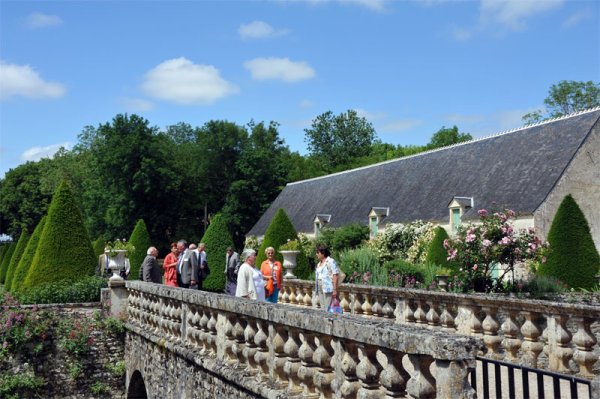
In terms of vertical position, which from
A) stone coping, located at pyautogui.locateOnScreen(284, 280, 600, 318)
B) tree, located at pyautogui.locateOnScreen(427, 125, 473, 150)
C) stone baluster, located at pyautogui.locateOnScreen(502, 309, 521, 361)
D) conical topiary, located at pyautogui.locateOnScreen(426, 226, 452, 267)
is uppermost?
tree, located at pyautogui.locateOnScreen(427, 125, 473, 150)

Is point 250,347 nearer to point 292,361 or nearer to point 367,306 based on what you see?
point 292,361

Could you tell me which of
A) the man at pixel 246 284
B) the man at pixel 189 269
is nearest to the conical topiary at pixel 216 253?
the man at pixel 189 269

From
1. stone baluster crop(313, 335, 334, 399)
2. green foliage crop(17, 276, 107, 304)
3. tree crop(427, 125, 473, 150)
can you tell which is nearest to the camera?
stone baluster crop(313, 335, 334, 399)

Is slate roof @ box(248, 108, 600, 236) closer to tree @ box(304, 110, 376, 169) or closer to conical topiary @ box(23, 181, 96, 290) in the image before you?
conical topiary @ box(23, 181, 96, 290)

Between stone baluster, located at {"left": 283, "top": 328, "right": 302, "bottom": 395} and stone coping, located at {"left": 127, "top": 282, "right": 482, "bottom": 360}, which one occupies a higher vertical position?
stone coping, located at {"left": 127, "top": 282, "right": 482, "bottom": 360}

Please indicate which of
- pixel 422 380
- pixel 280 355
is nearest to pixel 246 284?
pixel 280 355

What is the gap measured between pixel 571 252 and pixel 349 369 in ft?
50.0

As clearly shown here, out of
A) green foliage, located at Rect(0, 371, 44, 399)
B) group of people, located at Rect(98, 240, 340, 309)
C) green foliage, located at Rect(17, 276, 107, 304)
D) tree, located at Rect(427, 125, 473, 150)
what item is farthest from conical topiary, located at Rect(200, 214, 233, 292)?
tree, located at Rect(427, 125, 473, 150)

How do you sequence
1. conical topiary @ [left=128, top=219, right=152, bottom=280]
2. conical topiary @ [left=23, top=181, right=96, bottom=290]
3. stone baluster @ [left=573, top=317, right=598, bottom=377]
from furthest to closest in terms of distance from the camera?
conical topiary @ [left=128, top=219, right=152, bottom=280] → conical topiary @ [left=23, top=181, right=96, bottom=290] → stone baluster @ [left=573, top=317, right=598, bottom=377]

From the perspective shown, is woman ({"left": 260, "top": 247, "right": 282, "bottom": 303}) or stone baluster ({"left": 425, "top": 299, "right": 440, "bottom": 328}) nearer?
stone baluster ({"left": 425, "top": 299, "right": 440, "bottom": 328})

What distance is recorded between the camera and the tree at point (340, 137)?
69500 mm

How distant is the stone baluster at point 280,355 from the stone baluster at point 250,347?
58cm

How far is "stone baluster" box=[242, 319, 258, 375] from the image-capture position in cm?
621

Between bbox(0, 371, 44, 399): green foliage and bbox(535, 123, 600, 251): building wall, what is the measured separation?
17286mm
